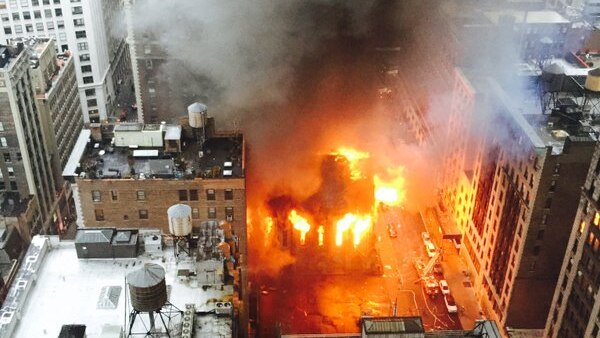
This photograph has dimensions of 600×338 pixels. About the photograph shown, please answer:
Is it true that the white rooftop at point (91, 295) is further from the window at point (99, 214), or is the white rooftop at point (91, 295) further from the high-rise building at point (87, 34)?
the high-rise building at point (87, 34)

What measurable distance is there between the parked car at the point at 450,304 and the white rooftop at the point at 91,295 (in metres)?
31.3

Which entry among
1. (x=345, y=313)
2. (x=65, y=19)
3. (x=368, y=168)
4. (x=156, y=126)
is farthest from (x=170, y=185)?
(x=65, y=19)

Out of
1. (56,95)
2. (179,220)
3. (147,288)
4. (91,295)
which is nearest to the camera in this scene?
(147,288)

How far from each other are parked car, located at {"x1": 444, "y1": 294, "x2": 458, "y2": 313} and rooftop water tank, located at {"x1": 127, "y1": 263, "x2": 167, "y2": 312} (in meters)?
37.3

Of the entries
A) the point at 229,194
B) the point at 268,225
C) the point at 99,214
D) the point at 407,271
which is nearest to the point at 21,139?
the point at 99,214

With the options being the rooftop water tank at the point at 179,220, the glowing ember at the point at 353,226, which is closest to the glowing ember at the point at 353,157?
the glowing ember at the point at 353,226

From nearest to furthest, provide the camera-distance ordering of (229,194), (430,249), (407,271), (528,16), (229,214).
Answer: (229,194)
(229,214)
(407,271)
(430,249)
(528,16)

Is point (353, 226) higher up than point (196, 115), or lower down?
lower down

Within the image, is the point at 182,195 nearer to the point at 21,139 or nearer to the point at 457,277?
the point at 21,139

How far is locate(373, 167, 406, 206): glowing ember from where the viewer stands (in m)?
76.9

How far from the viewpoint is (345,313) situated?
62.6m

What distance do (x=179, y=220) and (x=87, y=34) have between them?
171ft

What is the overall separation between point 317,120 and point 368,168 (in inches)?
400

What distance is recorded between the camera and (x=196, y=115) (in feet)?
180
